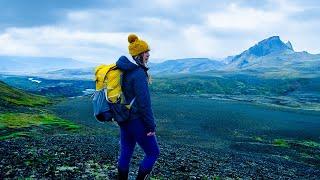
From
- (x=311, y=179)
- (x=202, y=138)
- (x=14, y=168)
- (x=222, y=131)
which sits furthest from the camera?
(x=222, y=131)

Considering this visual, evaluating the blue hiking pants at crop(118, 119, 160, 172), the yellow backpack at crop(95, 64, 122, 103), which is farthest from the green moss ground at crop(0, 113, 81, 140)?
the yellow backpack at crop(95, 64, 122, 103)

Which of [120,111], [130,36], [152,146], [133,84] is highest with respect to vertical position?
[130,36]

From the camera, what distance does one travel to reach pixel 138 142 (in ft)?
43.4

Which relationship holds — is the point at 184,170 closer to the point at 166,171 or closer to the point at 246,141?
the point at 166,171

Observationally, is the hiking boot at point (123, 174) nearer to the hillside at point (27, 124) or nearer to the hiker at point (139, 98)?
the hiker at point (139, 98)

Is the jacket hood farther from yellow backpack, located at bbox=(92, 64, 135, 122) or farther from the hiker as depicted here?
yellow backpack, located at bbox=(92, 64, 135, 122)

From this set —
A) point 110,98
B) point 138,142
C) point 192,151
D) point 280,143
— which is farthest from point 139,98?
point 280,143

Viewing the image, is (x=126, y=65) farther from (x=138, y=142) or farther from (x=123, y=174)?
(x=123, y=174)

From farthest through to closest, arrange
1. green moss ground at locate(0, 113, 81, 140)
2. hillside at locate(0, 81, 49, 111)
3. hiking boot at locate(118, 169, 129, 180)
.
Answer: hillside at locate(0, 81, 49, 111), green moss ground at locate(0, 113, 81, 140), hiking boot at locate(118, 169, 129, 180)

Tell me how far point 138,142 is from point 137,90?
176 centimetres

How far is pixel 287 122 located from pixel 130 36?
109207mm

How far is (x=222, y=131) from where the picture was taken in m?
88.1

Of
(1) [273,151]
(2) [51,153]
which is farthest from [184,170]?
(1) [273,151]

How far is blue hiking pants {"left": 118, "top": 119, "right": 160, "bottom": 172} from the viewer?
1295 centimetres
